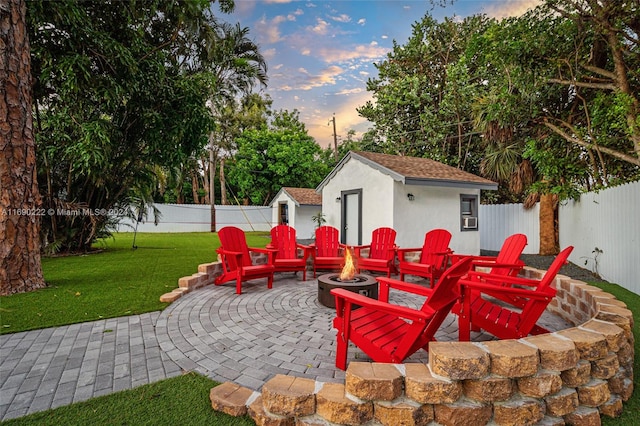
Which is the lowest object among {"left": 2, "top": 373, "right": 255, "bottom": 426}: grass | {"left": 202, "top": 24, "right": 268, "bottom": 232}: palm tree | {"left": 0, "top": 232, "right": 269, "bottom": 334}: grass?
{"left": 2, "top": 373, "right": 255, "bottom": 426}: grass

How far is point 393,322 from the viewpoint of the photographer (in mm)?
2475

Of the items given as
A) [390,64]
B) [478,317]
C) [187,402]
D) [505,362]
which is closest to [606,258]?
[478,317]

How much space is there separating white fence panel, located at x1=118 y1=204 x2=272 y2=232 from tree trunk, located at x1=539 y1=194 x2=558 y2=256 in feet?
48.5

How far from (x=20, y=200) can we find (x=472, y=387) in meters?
6.00

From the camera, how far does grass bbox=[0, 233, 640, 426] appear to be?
1764 millimetres

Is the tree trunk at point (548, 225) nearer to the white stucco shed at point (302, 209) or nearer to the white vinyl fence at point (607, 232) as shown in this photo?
the white vinyl fence at point (607, 232)

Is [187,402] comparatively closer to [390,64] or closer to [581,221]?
[581,221]

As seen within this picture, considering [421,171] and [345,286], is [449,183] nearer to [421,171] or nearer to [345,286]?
[421,171]

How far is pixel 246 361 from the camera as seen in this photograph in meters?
2.46

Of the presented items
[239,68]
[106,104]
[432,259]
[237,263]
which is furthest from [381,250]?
[239,68]

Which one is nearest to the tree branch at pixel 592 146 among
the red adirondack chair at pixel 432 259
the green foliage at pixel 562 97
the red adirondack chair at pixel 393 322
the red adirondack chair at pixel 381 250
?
the green foliage at pixel 562 97

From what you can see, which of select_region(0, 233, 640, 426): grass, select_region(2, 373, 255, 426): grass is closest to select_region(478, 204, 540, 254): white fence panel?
select_region(0, 233, 640, 426): grass

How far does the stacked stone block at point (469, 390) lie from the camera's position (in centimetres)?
154

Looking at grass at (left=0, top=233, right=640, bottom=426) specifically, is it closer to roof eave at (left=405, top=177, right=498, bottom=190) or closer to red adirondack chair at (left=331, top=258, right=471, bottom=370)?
red adirondack chair at (left=331, top=258, right=471, bottom=370)
